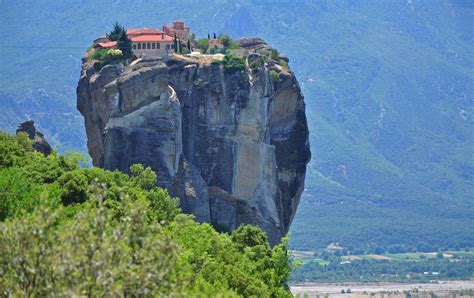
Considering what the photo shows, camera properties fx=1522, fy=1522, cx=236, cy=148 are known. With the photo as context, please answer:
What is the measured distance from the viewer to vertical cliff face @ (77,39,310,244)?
9238 cm

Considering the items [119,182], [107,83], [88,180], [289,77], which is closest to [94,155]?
[107,83]

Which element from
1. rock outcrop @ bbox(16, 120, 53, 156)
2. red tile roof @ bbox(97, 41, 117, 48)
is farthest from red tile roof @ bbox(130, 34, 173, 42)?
rock outcrop @ bbox(16, 120, 53, 156)

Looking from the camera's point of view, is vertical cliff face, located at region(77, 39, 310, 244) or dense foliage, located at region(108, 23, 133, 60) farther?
dense foliage, located at region(108, 23, 133, 60)

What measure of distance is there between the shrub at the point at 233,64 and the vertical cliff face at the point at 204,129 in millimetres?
143

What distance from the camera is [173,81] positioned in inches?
3802

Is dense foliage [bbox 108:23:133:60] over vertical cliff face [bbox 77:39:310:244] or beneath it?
over

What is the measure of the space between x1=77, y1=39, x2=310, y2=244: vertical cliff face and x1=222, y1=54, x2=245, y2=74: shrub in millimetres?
143

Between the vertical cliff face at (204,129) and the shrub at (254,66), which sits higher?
the shrub at (254,66)

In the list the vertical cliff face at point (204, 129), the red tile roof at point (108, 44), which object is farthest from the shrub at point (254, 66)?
the red tile roof at point (108, 44)

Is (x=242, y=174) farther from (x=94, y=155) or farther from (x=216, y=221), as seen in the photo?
(x=94, y=155)

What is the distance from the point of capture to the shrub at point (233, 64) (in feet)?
320

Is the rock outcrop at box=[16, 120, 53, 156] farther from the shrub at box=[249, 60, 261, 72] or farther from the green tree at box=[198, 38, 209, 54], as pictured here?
the shrub at box=[249, 60, 261, 72]

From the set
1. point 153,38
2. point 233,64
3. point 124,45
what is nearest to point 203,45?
point 153,38

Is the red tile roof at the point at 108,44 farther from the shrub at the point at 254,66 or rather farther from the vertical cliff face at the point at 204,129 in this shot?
the shrub at the point at 254,66
